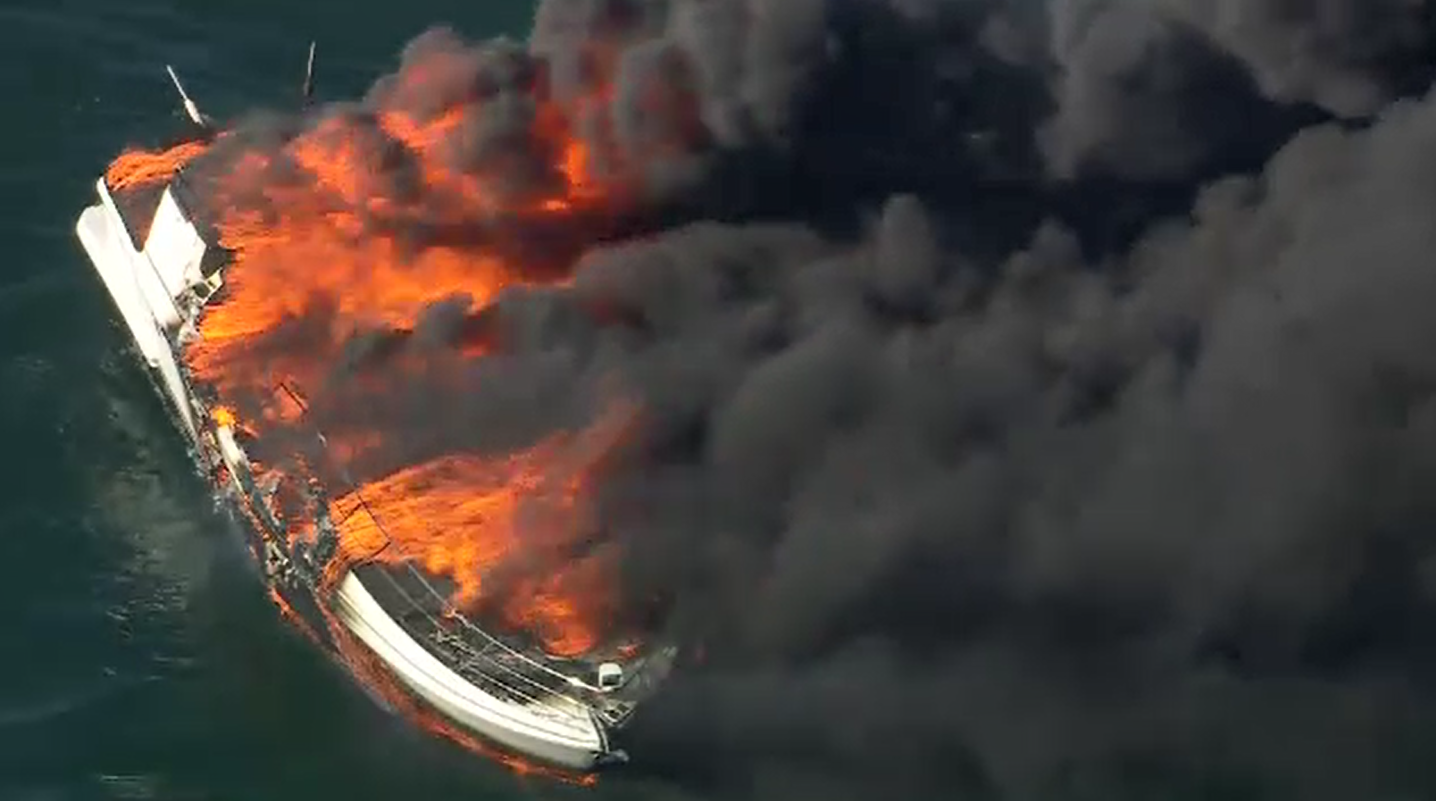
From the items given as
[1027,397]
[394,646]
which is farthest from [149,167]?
[1027,397]

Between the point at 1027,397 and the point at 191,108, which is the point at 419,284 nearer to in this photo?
the point at 191,108

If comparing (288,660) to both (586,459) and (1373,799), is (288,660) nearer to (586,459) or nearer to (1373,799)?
(586,459)

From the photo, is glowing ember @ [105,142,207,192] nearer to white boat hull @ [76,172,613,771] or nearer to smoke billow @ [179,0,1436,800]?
white boat hull @ [76,172,613,771]

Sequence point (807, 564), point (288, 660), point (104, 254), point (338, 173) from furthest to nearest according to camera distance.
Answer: point (104, 254), point (338, 173), point (288, 660), point (807, 564)

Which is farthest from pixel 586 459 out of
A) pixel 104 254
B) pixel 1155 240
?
pixel 104 254

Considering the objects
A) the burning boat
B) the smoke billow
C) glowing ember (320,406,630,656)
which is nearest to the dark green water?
the burning boat

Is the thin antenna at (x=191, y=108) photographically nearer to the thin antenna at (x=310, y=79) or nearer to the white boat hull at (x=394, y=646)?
the thin antenna at (x=310, y=79)

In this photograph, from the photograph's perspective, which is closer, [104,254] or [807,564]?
[807,564]
